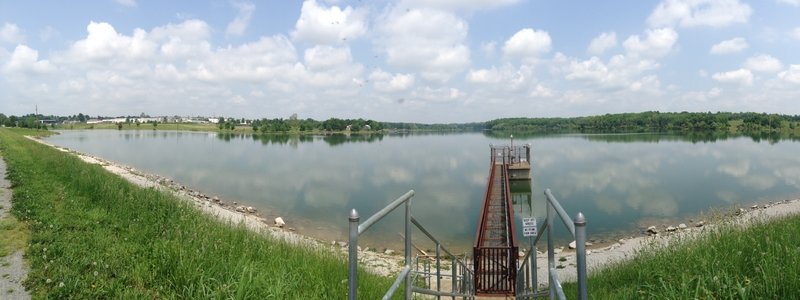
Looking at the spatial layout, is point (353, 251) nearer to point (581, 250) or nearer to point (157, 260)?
point (581, 250)

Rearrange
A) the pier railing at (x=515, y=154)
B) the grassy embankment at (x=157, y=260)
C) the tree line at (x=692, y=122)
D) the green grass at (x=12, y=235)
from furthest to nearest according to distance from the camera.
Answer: the tree line at (x=692, y=122) < the pier railing at (x=515, y=154) < the green grass at (x=12, y=235) < the grassy embankment at (x=157, y=260)

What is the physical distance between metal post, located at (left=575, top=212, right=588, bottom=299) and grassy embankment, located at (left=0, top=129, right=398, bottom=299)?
281 cm

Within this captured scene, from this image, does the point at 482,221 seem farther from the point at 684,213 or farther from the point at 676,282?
the point at 684,213

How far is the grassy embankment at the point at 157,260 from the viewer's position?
4.52m

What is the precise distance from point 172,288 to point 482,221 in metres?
10.6

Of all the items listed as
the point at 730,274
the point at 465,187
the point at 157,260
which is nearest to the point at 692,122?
the point at 465,187

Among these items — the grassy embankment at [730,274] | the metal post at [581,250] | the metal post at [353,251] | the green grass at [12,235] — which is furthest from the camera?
the green grass at [12,235]

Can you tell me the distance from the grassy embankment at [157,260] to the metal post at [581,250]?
281 cm

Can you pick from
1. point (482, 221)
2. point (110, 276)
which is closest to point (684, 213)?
point (482, 221)

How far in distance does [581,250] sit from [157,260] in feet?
16.8

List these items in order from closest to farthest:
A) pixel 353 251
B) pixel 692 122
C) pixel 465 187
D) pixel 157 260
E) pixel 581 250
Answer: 1. pixel 581 250
2. pixel 353 251
3. pixel 157 260
4. pixel 465 187
5. pixel 692 122

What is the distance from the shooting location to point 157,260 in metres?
5.35

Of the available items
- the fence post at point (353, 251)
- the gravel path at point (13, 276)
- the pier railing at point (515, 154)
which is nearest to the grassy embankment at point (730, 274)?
the fence post at point (353, 251)

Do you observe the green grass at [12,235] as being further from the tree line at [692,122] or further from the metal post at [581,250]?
the tree line at [692,122]
